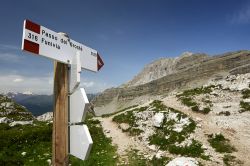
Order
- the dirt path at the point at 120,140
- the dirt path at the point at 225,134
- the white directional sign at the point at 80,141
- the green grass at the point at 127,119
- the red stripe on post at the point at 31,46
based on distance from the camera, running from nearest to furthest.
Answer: the white directional sign at the point at 80,141, the red stripe on post at the point at 31,46, the dirt path at the point at 225,134, the dirt path at the point at 120,140, the green grass at the point at 127,119

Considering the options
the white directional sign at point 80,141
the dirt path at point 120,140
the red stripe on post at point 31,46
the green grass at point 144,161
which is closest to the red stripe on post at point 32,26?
the red stripe on post at point 31,46

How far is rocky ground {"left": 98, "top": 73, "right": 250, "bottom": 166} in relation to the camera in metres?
22.3

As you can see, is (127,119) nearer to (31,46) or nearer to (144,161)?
(144,161)

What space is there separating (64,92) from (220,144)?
65.5 feet

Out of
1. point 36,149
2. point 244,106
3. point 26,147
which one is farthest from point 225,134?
point 26,147

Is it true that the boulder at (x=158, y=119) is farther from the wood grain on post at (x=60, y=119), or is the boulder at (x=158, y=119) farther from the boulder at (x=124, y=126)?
the wood grain on post at (x=60, y=119)

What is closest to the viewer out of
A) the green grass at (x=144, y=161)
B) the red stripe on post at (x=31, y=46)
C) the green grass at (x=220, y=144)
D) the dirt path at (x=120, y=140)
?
the red stripe on post at (x=31, y=46)

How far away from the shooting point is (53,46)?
Result: 6.76 m

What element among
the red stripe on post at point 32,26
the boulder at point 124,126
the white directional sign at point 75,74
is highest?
the red stripe on post at point 32,26

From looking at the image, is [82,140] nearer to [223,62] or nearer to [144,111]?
[144,111]

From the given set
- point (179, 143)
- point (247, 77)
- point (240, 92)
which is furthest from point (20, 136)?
point (247, 77)

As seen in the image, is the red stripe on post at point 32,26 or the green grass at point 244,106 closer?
the red stripe on post at point 32,26

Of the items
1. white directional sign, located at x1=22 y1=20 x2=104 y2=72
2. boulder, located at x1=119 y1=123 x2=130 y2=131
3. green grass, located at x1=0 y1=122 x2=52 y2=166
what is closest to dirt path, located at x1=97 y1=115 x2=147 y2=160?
boulder, located at x1=119 y1=123 x2=130 y2=131

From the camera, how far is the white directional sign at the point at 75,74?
6.46 m
